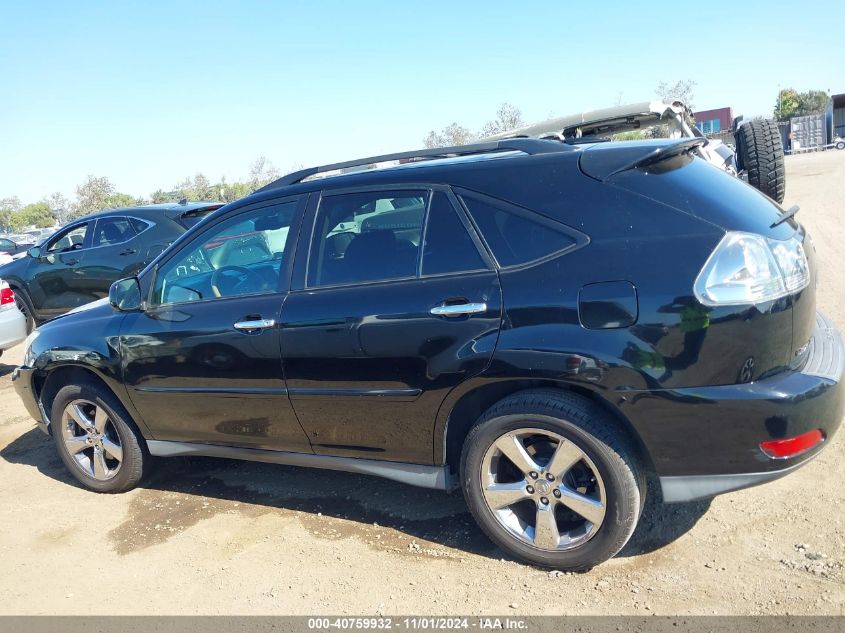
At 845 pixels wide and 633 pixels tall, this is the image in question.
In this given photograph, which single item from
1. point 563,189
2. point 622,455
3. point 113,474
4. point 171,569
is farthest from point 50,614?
point 563,189

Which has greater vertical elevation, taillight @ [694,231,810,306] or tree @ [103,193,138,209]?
tree @ [103,193,138,209]

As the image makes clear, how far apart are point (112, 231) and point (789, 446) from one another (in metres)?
8.76

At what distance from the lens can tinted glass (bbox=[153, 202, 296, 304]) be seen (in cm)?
378

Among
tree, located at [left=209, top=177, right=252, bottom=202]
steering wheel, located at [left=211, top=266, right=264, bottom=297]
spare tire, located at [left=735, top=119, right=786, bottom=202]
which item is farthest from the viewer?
tree, located at [left=209, top=177, right=252, bottom=202]

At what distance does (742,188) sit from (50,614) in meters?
3.72

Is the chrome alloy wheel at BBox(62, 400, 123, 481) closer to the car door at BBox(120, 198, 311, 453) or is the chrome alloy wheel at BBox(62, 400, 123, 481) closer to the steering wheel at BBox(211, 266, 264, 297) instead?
the car door at BBox(120, 198, 311, 453)

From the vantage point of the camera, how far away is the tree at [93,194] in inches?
1734

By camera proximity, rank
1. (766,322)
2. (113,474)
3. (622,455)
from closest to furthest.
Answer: (766,322) < (622,455) < (113,474)

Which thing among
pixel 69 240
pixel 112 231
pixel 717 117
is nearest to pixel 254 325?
pixel 112 231

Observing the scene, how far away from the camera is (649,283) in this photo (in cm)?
269

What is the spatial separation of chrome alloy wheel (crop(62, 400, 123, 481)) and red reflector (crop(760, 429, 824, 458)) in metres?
3.68

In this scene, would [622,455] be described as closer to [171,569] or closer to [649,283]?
[649,283]

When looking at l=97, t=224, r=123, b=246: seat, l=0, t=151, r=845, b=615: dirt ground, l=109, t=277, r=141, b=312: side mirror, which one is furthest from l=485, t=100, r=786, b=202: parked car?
l=109, t=277, r=141, b=312: side mirror

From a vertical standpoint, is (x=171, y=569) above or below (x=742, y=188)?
below
